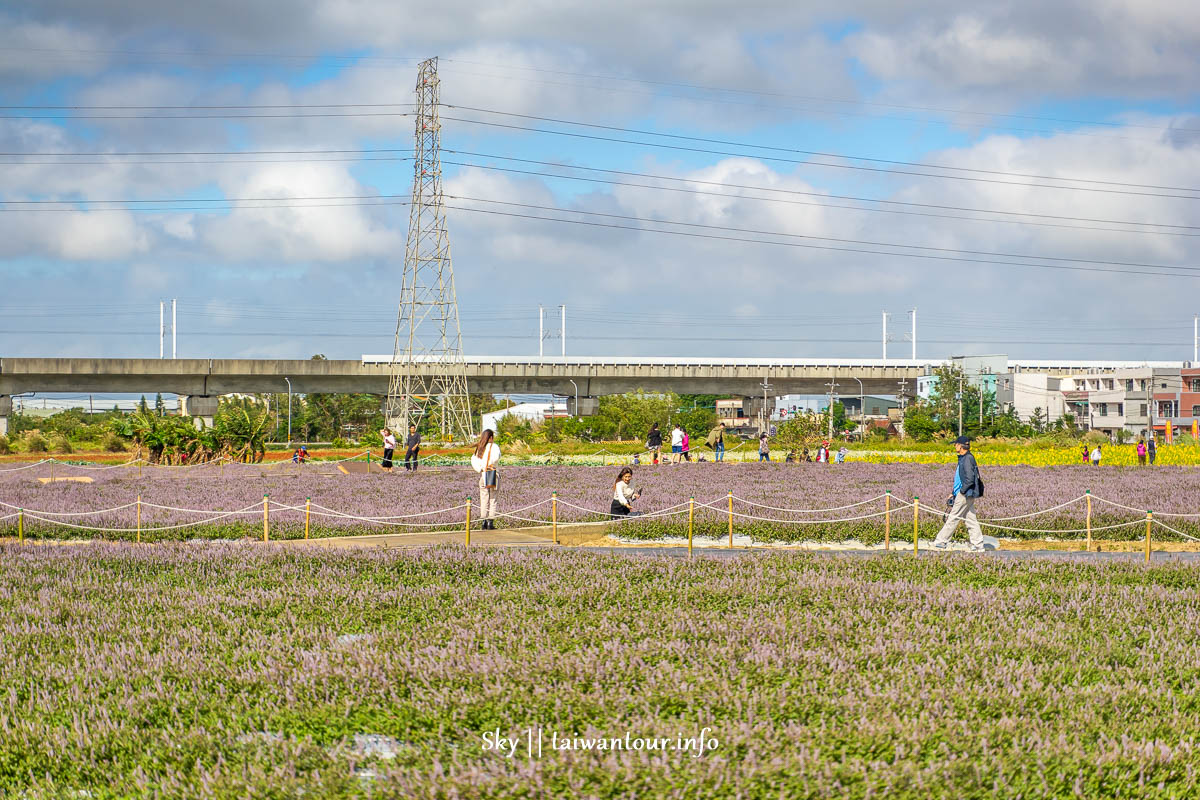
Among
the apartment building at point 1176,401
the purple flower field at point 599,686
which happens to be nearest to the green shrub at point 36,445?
the purple flower field at point 599,686

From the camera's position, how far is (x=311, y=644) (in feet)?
24.0

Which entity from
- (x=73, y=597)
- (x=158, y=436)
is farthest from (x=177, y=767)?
(x=158, y=436)

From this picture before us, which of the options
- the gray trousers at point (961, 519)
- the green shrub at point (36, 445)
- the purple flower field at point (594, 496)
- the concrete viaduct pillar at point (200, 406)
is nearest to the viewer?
the gray trousers at point (961, 519)

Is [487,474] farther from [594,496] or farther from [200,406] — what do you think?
[200,406]

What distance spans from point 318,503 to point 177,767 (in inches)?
655

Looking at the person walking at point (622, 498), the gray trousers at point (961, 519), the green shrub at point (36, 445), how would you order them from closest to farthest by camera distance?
the gray trousers at point (961, 519) → the person walking at point (622, 498) → the green shrub at point (36, 445)

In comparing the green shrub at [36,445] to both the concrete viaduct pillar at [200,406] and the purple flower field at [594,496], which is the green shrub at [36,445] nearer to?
the purple flower field at [594,496]

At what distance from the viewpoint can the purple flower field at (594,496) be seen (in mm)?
17828

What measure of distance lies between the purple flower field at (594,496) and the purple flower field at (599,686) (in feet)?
25.8

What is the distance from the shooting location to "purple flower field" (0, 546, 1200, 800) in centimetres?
470

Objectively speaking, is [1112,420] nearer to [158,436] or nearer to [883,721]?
[158,436]

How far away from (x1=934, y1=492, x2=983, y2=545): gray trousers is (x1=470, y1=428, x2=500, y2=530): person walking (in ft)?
23.5

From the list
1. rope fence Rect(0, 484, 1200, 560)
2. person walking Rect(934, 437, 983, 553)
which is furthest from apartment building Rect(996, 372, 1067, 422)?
person walking Rect(934, 437, 983, 553)

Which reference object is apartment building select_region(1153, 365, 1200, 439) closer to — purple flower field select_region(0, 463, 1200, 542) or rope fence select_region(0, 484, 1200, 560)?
purple flower field select_region(0, 463, 1200, 542)
